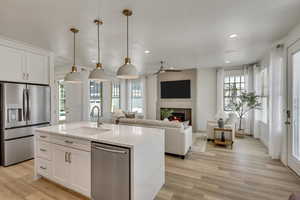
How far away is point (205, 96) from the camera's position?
6.48m

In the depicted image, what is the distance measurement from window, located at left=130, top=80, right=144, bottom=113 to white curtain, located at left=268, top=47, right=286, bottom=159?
5438 millimetres

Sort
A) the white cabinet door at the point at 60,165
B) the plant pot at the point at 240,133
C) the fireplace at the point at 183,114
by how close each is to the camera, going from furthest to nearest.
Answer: the fireplace at the point at 183,114 → the plant pot at the point at 240,133 → the white cabinet door at the point at 60,165

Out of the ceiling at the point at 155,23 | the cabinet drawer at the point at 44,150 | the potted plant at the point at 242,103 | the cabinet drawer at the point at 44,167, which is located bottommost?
the cabinet drawer at the point at 44,167

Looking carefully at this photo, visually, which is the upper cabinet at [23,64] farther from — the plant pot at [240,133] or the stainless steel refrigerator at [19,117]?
the plant pot at [240,133]

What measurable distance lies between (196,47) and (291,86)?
2094 millimetres

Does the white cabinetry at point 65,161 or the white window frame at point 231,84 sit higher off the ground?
the white window frame at point 231,84

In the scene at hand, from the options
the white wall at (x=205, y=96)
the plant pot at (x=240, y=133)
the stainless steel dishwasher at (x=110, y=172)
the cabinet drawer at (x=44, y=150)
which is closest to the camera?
the stainless steel dishwasher at (x=110, y=172)

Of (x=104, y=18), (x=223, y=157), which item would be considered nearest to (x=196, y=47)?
(x=104, y=18)

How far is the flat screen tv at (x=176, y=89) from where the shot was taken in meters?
6.70

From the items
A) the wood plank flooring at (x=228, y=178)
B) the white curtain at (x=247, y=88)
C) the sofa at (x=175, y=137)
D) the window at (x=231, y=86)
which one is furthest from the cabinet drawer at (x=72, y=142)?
the white curtain at (x=247, y=88)

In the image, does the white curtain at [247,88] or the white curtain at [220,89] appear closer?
the white curtain at [247,88]

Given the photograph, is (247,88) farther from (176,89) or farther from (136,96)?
(136,96)

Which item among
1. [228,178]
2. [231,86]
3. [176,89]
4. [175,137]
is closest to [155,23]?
[175,137]

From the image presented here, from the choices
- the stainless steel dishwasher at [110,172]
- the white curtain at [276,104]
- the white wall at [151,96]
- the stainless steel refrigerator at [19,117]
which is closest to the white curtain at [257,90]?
the white curtain at [276,104]
